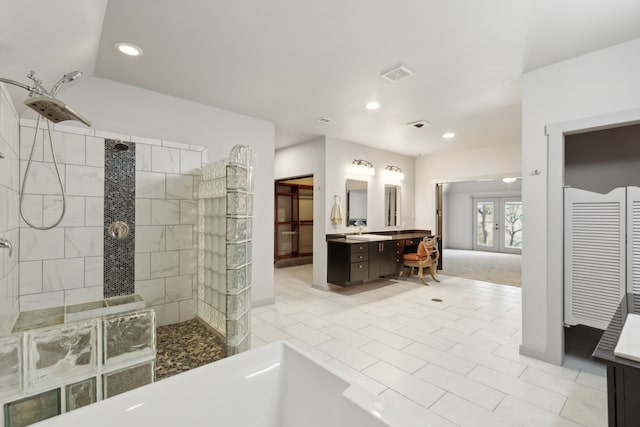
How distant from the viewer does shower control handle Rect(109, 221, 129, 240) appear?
2.64 metres

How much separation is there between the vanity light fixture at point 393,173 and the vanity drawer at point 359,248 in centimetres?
186

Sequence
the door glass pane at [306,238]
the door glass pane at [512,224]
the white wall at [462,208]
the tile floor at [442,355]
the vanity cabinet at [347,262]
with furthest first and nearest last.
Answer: the white wall at [462,208], the door glass pane at [512,224], the door glass pane at [306,238], the vanity cabinet at [347,262], the tile floor at [442,355]

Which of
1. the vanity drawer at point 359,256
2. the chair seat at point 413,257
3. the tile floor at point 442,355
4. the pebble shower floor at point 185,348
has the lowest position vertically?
the tile floor at point 442,355

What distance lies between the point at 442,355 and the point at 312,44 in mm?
2877

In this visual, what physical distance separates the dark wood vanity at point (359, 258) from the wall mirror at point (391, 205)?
2.11 ft

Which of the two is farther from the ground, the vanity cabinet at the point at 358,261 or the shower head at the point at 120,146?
the shower head at the point at 120,146

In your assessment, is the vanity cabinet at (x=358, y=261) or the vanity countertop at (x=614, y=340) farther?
the vanity cabinet at (x=358, y=261)

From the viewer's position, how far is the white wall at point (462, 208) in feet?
32.1

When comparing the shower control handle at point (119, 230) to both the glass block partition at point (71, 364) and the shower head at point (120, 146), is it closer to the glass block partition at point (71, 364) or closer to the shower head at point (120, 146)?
the shower head at point (120, 146)

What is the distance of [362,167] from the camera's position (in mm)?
5410

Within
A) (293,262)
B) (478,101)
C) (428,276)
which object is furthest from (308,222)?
(478,101)

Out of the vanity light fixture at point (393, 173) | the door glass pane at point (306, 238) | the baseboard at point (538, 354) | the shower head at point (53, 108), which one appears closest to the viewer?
the shower head at point (53, 108)

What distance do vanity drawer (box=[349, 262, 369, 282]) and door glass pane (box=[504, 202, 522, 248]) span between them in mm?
7075

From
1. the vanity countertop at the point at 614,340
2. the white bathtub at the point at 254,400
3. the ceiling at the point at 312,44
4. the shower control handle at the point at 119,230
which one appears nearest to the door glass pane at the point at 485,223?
the ceiling at the point at 312,44
